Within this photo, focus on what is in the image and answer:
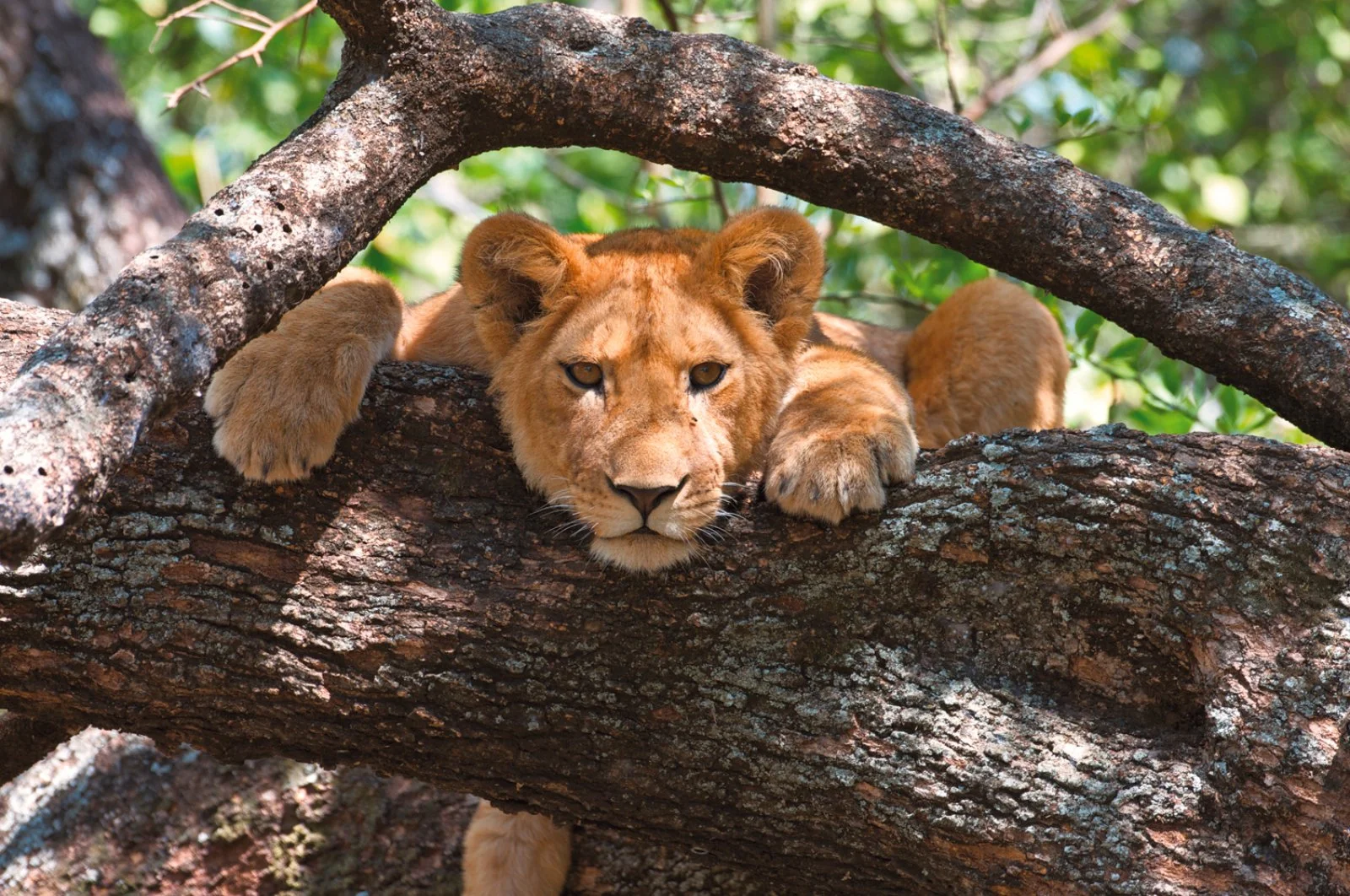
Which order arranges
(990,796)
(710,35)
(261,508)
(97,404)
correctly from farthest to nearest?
(710,35) < (261,508) < (990,796) < (97,404)

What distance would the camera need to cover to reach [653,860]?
375cm

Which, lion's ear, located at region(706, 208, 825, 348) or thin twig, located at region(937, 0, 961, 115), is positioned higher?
thin twig, located at region(937, 0, 961, 115)

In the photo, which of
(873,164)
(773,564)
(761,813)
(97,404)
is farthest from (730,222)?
(97,404)

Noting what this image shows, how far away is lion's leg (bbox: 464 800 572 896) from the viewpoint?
382 centimetres

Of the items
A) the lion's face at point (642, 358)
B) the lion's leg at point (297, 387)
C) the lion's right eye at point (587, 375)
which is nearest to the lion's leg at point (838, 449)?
the lion's face at point (642, 358)

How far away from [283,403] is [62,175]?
3.98 m

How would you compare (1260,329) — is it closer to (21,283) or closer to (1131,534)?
(1131,534)

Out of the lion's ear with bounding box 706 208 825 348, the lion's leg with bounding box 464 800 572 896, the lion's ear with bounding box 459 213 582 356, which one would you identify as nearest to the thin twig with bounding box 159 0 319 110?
the lion's ear with bounding box 459 213 582 356

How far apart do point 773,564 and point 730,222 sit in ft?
4.17

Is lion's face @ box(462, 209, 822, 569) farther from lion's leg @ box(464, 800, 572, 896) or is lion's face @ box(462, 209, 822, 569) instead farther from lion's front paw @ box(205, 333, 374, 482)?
lion's leg @ box(464, 800, 572, 896)

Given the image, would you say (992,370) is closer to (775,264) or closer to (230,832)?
(775,264)

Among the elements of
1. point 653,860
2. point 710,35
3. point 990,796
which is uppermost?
point 710,35

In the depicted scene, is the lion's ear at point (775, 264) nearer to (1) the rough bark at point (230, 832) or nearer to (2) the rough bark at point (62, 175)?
(1) the rough bark at point (230, 832)

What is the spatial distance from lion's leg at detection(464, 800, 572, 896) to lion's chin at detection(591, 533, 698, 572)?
1091mm
